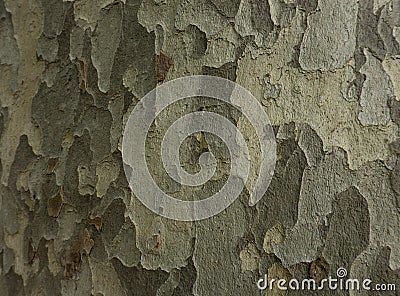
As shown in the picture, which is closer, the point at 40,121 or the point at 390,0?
the point at 390,0

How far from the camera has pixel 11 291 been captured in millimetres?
Result: 837

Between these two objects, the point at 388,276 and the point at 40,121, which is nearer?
the point at 388,276

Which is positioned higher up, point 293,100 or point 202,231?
point 293,100

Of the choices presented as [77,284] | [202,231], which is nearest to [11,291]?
[77,284]

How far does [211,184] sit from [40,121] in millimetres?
271

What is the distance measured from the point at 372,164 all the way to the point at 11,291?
1.65 feet

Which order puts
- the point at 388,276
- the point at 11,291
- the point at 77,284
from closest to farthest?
the point at 388,276, the point at 77,284, the point at 11,291

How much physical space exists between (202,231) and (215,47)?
0.62 ft

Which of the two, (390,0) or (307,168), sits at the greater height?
(390,0)

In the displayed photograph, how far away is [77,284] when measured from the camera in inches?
28.9

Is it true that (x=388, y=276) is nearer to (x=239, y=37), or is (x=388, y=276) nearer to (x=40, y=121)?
(x=239, y=37)

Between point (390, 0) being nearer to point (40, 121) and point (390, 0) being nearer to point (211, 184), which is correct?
point (211, 184)

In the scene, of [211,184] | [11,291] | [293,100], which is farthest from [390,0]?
[11,291]

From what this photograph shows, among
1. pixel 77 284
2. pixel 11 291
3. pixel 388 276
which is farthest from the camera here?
pixel 11 291
